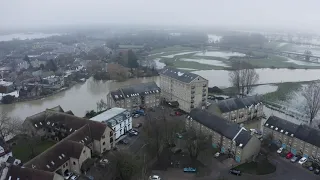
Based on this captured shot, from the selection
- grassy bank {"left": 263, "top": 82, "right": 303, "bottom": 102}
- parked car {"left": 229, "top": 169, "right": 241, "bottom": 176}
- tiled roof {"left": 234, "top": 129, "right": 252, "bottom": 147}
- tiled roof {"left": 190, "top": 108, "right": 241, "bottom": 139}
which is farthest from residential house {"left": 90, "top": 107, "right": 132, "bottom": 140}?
grassy bank {"left": 263, "top": 82, "right": 303, "bottom": 102}

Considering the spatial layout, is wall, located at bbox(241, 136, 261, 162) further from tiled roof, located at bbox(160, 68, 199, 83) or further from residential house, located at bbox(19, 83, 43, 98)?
residential house, located at bbox(19, 83, 43, 98)

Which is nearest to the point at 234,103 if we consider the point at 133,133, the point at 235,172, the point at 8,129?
the point at 235,172

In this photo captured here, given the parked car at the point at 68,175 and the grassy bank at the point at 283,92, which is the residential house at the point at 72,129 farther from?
the grassy bank at the point at 283,92

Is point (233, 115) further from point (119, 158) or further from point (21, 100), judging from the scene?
point (21, 100)

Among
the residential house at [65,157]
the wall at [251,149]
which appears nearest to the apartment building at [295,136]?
the wall at [251,149]

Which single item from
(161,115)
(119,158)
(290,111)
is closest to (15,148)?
(119,158)

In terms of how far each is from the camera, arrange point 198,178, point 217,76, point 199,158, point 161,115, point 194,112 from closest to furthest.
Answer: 1. point 198,178
2. point 199,158
3. point 194,112
4. point 161,115
5. point 217,76

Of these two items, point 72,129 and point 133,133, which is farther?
point 133,133

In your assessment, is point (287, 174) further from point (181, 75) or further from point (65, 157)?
point (181, 75)
